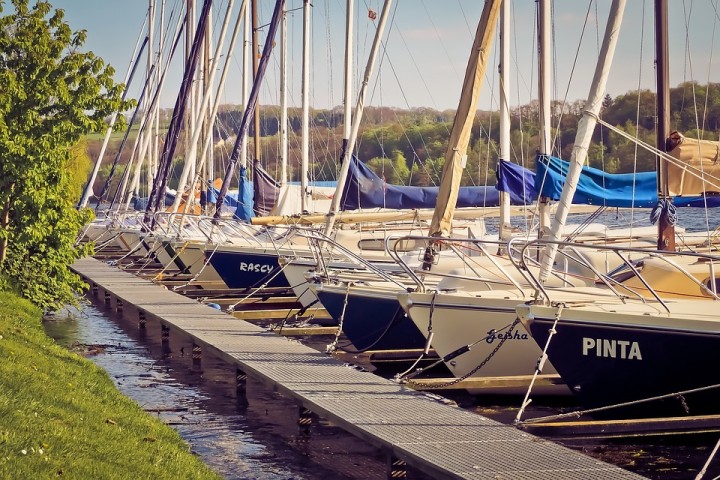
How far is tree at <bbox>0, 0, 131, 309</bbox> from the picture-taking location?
19.6 meters

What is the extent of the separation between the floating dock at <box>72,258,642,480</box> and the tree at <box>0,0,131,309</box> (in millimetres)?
3563

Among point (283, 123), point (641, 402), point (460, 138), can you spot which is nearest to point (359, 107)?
point (460, 138)

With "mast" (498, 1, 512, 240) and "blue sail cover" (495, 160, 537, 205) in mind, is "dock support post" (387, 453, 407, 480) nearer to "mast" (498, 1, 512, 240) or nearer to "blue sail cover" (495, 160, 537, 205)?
"mast" (498, 1, 512, 240)

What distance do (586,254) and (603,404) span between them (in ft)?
23.5

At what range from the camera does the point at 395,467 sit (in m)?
10.1

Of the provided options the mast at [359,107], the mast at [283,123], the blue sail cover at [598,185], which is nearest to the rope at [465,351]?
the blue sail cover at [598,185]

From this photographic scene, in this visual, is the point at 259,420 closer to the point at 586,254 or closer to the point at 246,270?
the point at 586,254

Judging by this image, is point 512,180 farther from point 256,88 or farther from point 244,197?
point 244,197

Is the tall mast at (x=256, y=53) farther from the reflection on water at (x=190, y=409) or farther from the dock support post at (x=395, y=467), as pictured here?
the dock support post at (x=395, y=467)

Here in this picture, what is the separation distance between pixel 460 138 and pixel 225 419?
19.9 ft

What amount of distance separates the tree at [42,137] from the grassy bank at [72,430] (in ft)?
19.3

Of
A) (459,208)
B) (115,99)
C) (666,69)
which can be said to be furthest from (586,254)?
(459,208)

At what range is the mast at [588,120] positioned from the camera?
46.6ft

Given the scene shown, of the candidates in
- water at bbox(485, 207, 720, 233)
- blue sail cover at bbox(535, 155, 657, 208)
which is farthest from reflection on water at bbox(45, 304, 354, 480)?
water at bbox(485, 207, 720, 233)
